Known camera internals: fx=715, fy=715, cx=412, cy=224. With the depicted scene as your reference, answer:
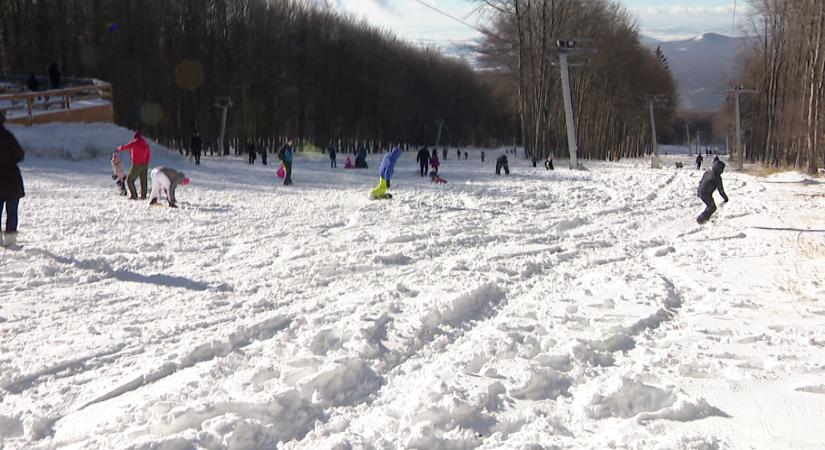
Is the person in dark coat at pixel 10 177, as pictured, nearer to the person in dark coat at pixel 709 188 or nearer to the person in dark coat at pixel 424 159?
the person in dark coat at pixel 709 188

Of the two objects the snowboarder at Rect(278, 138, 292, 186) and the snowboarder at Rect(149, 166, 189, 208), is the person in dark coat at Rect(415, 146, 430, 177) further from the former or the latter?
the snowboarder at Rect(149, 166, 189, 208)

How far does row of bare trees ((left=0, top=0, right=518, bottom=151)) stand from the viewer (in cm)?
4300

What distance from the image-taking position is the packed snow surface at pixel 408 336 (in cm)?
379

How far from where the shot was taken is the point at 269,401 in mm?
4020

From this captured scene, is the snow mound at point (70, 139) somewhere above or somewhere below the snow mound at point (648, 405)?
above

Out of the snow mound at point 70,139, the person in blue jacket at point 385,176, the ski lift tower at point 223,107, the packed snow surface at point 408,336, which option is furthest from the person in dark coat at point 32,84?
the packed snow surface at point 408,336

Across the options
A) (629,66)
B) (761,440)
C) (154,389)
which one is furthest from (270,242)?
(629,66)

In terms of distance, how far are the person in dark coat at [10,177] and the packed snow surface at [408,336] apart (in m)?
0.48

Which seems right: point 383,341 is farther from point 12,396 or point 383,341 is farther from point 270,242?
point 270,242

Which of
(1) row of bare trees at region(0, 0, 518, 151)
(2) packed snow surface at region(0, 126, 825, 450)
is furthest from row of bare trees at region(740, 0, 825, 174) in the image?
(2) packed snow surface at region(0, 126, 825, 450)

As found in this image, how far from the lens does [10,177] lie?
28.9 feet

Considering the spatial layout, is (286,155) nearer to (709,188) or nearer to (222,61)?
(709,188)

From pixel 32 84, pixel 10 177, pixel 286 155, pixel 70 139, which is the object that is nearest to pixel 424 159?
pixel 286 155

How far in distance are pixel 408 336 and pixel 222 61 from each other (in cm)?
4818
